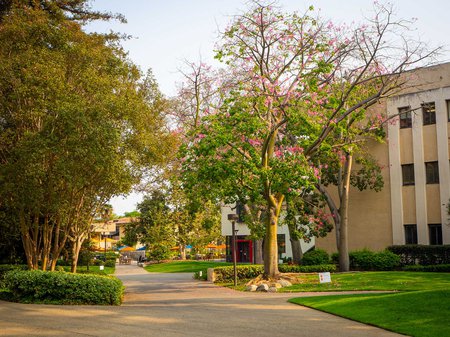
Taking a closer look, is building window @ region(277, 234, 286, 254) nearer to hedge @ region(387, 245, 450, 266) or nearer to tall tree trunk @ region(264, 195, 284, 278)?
hedge @ region(387, 245, 450, 266)

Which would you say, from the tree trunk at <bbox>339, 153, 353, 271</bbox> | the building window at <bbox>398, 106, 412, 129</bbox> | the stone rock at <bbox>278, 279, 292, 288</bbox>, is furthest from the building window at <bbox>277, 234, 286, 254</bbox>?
the stone rock at <bbox>278, 279, 292, 288</bbox>

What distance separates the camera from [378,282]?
79.8 feet

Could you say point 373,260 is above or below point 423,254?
below

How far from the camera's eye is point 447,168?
3275cm

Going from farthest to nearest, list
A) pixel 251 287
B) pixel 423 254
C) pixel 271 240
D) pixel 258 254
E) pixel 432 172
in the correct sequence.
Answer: pixel 258 254 → pixel 432 172 → pixel 423 254 → pixel 271 240 → pixel 251 287

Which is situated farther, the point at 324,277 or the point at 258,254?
the point at 258,254

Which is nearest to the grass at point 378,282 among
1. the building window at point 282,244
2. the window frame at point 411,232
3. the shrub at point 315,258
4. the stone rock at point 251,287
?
the stone rock at point 251,287

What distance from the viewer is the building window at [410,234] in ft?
112

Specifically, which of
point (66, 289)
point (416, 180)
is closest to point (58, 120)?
point (66, 289)

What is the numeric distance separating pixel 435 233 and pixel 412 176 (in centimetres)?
373

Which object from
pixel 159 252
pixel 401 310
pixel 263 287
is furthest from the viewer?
pixel 159 252

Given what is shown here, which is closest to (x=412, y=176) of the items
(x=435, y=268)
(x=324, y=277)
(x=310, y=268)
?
(x=435, y=268)

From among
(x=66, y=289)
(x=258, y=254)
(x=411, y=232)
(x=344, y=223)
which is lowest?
(x=66, y=289)

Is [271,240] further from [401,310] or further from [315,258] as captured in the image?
[401,310]
